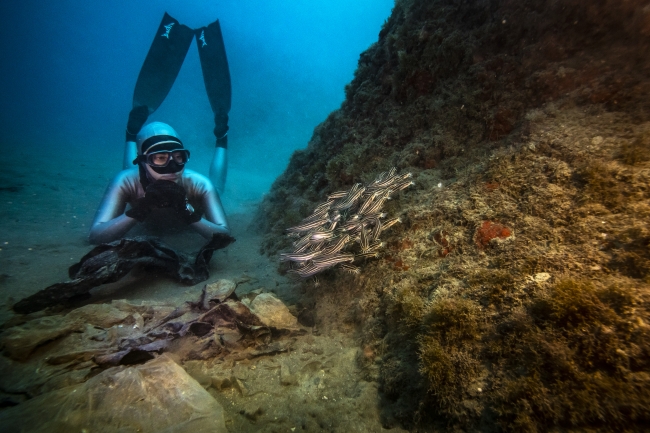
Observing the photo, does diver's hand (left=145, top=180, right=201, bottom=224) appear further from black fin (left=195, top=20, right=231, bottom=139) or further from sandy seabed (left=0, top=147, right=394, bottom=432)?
black fin (left=195, top=20, right=231, bottom=139)

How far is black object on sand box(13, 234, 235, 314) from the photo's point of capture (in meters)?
4.51

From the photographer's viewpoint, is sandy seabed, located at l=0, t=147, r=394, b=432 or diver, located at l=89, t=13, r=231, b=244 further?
diver, located at l=89, t=13, r=231, b=244

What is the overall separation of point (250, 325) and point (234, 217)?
28.7 ft

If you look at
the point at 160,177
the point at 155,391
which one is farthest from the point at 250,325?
the point at 160,177

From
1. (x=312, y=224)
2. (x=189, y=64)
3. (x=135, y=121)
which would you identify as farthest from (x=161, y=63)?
(x=189, y=64)

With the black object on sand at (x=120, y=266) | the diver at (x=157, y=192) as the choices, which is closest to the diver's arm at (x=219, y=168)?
the diver at (x=157, y=192)

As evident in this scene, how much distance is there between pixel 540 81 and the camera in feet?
15.5

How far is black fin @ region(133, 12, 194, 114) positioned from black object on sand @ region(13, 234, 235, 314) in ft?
46.9

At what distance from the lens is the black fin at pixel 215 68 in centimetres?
1770

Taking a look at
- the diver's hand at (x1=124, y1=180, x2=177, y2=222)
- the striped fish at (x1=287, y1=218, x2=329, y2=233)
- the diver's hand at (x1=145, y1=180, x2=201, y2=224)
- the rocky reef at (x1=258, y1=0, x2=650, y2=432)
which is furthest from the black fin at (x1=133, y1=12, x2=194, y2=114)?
the striped fish at (x1=287, y1=218, x2=329, y2=233)

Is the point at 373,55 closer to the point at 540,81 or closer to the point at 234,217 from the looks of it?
the point at 540,81

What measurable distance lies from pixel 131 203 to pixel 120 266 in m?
3.47

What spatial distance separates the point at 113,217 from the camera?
Answer: 7477 millimetres

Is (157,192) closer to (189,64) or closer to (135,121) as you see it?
(135,121)
